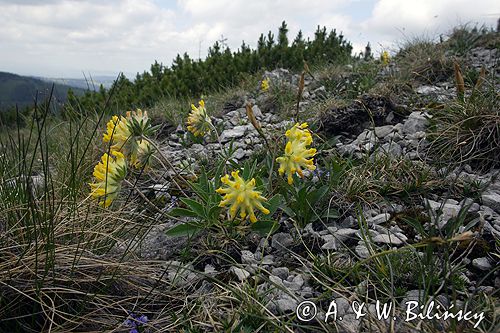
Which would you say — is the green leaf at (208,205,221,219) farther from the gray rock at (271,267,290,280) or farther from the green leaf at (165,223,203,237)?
the gray rock at (271,267,290,280)

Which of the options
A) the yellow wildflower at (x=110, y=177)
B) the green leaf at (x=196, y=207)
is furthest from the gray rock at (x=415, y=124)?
the yellow wildflower at (x=110, y=177)

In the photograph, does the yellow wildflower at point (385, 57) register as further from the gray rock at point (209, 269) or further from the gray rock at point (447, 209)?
the gray rock at point (209, 269)

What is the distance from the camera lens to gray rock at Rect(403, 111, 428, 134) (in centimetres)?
310

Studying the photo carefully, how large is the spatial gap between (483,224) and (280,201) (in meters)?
0.94

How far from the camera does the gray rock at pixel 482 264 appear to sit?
177 cm

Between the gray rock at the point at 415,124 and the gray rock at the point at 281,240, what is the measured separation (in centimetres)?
148

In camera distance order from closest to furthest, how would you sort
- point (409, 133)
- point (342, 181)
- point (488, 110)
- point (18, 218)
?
point (18, 218) < point (342, 181) < point (488, 110) < point (409, 133)

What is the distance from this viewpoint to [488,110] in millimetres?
2678

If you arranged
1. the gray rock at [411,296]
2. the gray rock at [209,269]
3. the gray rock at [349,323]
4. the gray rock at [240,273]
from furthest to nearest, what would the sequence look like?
the gray rock at [209,269]
the gray rock at [240,273]
the gray rock at [411,296]
the gray rock at [349,323]

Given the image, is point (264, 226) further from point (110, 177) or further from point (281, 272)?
point (110, 177)

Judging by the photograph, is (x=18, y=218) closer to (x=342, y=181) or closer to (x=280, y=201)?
(x=280, y=201)

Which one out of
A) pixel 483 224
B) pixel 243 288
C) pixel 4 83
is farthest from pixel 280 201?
pixel 4 83

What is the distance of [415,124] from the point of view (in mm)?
3127

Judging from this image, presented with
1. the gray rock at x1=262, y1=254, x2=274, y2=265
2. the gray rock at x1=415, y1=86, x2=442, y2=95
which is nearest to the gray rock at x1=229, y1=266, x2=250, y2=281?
the gray rock at x1=262, y1=254, x2=274, y2=265
